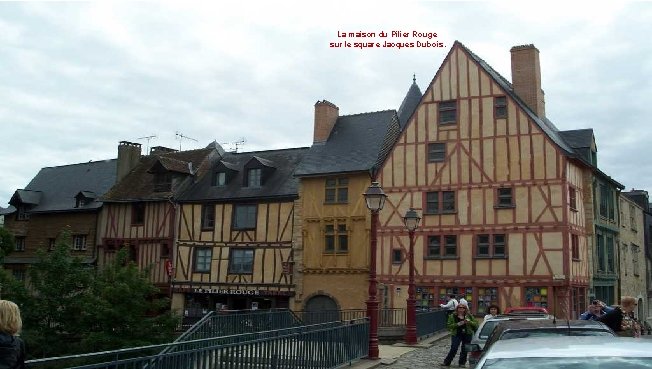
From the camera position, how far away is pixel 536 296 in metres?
25.3

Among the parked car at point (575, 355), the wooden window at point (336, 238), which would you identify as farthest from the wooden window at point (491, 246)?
the parked car at point (575, 355)

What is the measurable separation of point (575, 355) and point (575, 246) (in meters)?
23.7

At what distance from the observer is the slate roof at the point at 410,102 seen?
3538 centimetres

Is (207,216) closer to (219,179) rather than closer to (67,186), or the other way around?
(219,179)

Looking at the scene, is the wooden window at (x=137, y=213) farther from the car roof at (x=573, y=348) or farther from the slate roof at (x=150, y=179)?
the car roof at (x=573, y=348)

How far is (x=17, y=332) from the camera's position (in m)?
5.42

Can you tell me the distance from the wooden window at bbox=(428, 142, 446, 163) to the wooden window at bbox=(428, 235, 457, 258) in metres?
3.39

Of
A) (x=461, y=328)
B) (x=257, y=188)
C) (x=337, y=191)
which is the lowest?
(x=461, y=328)

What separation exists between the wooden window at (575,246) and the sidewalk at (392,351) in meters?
7.29

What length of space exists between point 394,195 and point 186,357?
21257mm

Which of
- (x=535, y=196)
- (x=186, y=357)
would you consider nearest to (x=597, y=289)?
(x=535, y=196)

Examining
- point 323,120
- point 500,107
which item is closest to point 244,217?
point 323,120

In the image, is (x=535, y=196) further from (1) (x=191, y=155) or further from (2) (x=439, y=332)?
(1) (x=191, y=155)

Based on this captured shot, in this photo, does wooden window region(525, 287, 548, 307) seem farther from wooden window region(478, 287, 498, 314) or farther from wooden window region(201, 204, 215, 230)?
wooden window region(201, 204, 215, 230)
